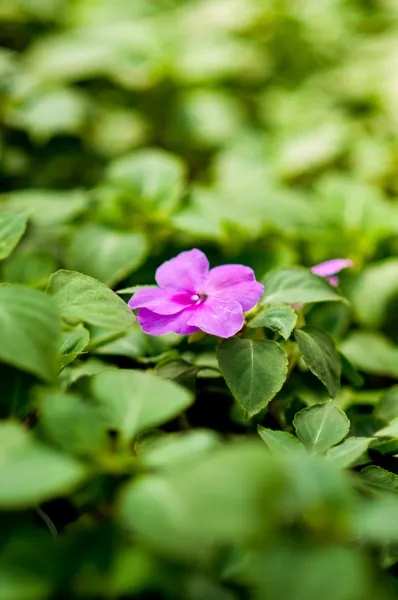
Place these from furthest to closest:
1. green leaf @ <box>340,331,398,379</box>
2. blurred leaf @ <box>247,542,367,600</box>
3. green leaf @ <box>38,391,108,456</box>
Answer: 1. green leaf @ <box>340,331,398,379</box>
2. green leaf @ <box>38,391,108,456</box>
3. blurred leaf @ <box>247,542,367,600</box>

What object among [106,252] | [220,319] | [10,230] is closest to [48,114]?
[106,252]

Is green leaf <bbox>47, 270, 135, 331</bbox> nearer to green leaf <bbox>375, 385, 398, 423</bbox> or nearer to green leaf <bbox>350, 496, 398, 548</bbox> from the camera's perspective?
green leaf <bbox>350, 496, 398, 548</bbox>

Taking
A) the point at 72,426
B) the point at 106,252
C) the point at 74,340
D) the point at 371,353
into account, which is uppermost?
the point at 72,426

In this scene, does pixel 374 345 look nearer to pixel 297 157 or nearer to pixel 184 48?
pixel 297 157

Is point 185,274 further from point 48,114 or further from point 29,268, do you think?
point 48,114

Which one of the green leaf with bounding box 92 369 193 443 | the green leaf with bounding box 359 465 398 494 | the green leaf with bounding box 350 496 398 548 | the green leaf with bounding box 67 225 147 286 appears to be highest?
the green leaf with bounding box 92 369 193 443

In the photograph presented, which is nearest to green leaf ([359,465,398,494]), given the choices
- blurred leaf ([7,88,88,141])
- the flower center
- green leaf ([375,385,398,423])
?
green leaf ([375,385,398,423])

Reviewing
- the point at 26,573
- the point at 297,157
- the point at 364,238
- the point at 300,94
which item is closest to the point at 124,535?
the point at 26,573
